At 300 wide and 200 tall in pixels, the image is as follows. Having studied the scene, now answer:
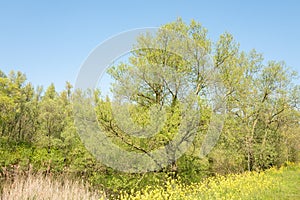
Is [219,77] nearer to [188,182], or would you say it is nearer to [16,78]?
[188,182]

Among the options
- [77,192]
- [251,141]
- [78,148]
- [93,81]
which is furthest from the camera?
[251,141]

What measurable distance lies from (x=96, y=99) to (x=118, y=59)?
1.93 m

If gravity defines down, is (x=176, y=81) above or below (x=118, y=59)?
below

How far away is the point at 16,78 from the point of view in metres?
32.1

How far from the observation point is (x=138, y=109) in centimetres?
1072

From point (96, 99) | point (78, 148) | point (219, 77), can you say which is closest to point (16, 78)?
point (78, 148)

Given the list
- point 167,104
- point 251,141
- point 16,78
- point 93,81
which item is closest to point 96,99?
point 93,81

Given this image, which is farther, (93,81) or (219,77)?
(219,77)

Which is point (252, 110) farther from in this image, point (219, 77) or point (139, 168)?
point (139, 168)

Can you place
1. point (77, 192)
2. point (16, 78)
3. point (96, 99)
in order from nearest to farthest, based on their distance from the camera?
point (77, 192)
point (96, 99)
point (16, 78)

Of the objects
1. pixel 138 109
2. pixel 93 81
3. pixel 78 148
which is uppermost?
pixel 93 81

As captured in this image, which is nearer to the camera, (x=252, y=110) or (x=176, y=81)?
(x=176, y=81)

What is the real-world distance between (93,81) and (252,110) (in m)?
11.3

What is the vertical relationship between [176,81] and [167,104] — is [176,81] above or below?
above
